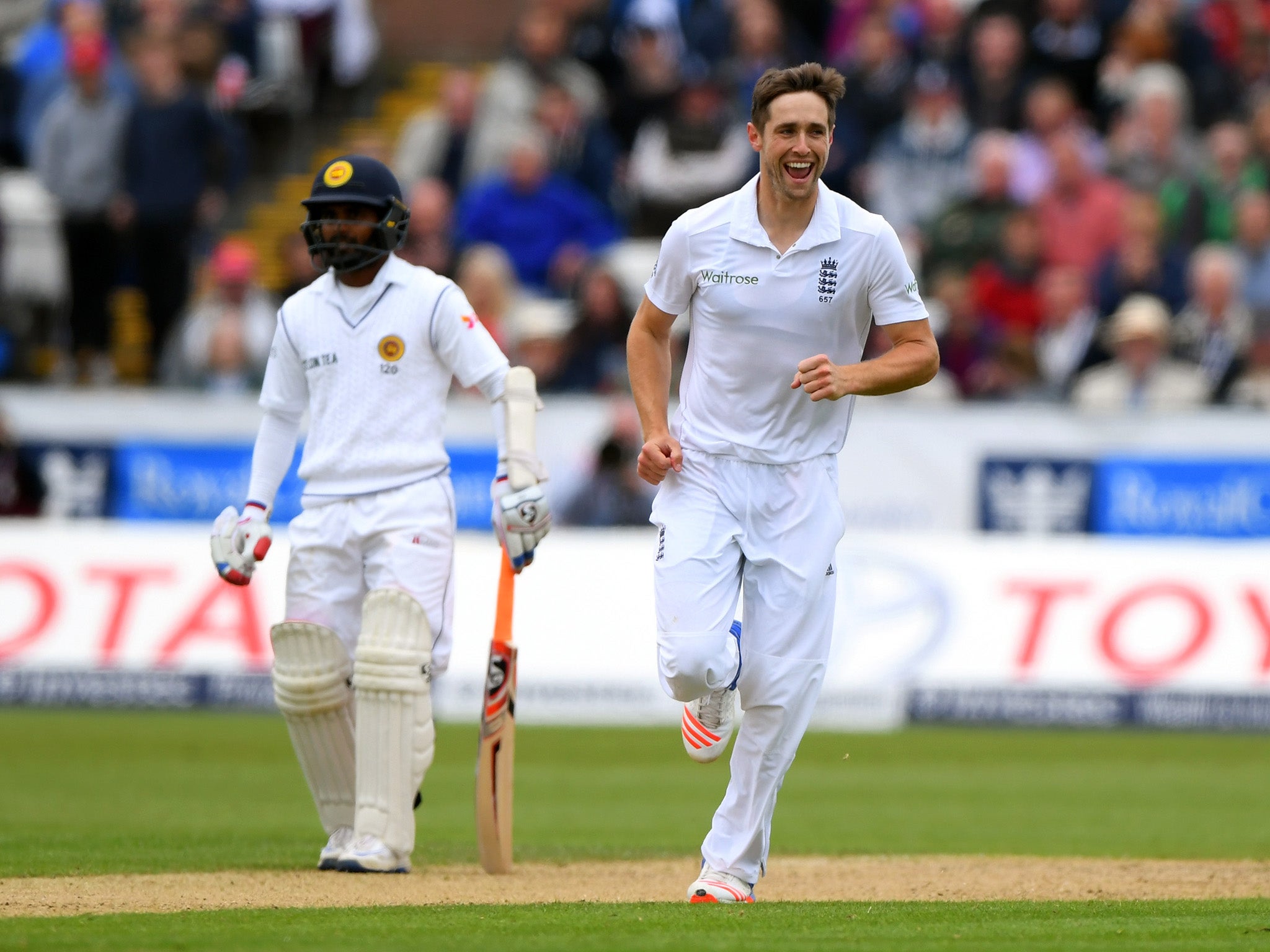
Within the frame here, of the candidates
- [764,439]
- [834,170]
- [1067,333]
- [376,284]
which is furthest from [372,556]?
[834,170]

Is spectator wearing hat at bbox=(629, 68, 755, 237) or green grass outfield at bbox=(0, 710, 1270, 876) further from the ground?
spectator wearing hat at bbox=(629, 68, 755, 237)

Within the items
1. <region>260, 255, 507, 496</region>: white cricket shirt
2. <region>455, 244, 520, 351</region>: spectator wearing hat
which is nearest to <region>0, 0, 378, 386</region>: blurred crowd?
<region>455, 244, 520, 351</region>: spectator wearing hat

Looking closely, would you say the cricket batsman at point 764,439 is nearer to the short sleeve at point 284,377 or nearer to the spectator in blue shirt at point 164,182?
the short sleeve at point 284,377

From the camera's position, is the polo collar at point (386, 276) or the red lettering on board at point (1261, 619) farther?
the red lettering on board at point (1261, 619)

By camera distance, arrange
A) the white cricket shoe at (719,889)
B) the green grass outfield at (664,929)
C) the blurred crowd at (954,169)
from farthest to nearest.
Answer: the blurred crowd at (954,169), the white cricket shoe at (719,889), the green grass outfield at (664,929)

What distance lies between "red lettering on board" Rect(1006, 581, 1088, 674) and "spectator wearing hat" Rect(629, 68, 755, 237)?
4.74 meters

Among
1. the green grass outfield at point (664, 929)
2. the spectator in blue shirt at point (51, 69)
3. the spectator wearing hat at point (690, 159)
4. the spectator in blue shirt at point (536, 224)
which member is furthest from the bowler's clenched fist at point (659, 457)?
the spectator in blue shirt at point (51, 69)

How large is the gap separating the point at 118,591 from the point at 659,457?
27.3 feet

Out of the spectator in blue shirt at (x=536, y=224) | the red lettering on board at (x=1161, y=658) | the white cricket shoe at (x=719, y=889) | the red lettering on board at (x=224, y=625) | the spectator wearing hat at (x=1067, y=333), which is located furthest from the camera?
the spectator in blue shirt at (x=536, y=224)

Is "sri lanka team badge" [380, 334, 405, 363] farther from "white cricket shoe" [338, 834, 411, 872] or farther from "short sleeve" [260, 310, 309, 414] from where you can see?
"white cricket shoe" [338, 834, 411, 872]

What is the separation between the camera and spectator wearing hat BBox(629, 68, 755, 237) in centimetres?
1723

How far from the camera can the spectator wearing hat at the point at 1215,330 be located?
49.4ft

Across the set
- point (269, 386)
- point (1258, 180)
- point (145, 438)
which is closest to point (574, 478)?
point (145, 438)

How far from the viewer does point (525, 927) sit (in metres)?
6.01
